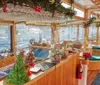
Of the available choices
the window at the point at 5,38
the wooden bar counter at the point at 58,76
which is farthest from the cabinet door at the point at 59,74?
the window at the point at 5,38

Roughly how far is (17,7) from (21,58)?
0.79m

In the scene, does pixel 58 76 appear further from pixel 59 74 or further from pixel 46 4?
pixel 46 4

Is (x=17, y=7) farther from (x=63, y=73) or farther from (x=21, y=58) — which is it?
(x=63, y=73)

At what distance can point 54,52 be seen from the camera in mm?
3598

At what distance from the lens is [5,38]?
23.5 ft

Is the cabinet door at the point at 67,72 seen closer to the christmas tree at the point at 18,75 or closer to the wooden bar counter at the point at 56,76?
the wooden bar counter at the point at 56,76

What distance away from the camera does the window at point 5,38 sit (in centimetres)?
687

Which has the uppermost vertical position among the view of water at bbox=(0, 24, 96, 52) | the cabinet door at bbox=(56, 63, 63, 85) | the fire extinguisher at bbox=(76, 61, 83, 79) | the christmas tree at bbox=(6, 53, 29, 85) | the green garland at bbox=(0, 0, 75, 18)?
the green garland at bbox=(0, 0, 75, 18)

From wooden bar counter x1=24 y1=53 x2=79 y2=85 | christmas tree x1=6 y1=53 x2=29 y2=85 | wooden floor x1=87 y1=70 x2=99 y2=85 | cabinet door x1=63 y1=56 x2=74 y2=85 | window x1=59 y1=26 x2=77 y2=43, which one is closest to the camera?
christmas tree x1=6 y1=53 x2=29 y2=85

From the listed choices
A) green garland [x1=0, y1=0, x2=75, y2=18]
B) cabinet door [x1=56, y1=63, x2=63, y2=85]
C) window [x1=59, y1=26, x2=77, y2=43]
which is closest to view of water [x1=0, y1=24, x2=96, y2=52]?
window [x1=59, y1=26, x2=77, y2=43]

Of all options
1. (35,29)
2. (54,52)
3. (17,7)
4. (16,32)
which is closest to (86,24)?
(35,29)

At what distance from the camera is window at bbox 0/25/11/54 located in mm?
6872

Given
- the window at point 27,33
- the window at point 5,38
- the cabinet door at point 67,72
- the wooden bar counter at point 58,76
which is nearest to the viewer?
the wooden bar counter at point 58,76

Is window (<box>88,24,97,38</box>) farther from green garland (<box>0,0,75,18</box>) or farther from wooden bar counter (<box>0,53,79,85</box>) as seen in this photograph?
green garland (<box>0,0,75,18</box>)
